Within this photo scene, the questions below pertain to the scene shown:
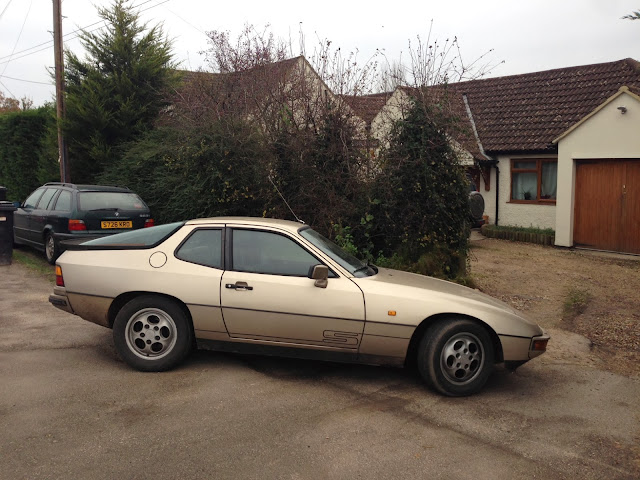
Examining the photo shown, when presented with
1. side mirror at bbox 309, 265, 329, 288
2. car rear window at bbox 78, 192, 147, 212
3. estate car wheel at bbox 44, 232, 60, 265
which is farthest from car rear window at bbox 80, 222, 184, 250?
estate car wheel at bbox 44, 232, 60, 265

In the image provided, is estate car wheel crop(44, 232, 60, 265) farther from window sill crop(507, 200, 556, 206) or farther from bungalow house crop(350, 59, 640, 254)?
window sill crop(507, 200, 556, 206)

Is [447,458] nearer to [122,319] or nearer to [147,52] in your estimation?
[122,319]

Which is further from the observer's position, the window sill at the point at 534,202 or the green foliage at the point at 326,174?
the window sill at the point at 534,202

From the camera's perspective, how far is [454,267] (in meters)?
9.29

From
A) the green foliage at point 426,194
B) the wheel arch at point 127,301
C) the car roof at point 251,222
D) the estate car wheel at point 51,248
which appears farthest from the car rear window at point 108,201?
the car roof at point 251,222

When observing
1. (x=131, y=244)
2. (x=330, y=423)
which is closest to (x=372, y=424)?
(x=330, y=423)

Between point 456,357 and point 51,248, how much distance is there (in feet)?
28.0

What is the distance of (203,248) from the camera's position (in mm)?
5602

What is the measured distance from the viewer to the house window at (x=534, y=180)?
17.1 m

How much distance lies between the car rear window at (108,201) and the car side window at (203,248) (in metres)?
5.66

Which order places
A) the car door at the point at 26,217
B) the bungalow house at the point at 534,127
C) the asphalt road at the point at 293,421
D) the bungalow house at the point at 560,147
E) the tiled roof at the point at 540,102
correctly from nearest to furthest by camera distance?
the asphalt road at the point at 293,421 → the bungalow house at the point at 534,127 → the car door at the point at 26,217 → the bungalow house at the point at 560,147 → the tiled roof at the point at 540,102

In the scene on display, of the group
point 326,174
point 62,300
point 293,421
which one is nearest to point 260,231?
point 293,421

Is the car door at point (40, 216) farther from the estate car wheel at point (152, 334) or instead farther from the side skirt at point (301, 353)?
the side skirt at point (301, 353)

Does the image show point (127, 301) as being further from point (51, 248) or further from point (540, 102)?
point (540, 102)
